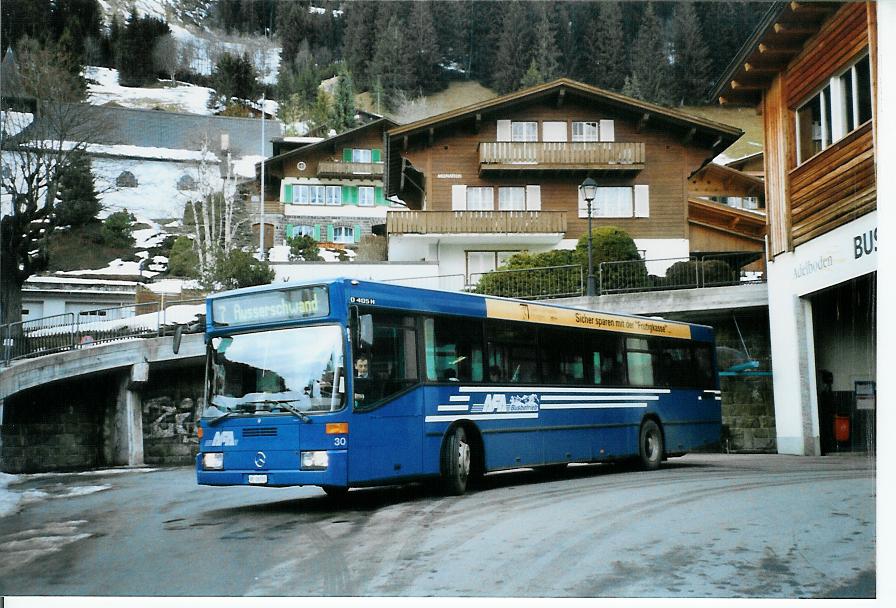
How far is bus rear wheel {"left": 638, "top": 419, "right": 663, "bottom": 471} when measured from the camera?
1534 cm

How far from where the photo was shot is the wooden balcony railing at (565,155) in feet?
57.7

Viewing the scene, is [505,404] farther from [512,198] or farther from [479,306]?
[512,198]

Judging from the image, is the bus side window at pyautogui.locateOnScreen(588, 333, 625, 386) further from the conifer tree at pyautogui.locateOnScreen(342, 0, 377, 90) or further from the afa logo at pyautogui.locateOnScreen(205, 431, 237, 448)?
the afa logo at pyautogui.locateOnScreen(205, 431, 237, 448)

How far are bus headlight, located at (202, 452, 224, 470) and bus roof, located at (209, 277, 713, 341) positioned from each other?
170cm

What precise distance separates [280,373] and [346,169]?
9013 millimetres

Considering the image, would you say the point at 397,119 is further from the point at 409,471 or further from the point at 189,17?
the point at 409,471

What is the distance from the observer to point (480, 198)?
63.4 ft

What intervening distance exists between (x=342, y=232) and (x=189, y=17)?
20.8ft

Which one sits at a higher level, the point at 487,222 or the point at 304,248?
the point at 487,222

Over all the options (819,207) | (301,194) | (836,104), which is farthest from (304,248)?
(836,104)

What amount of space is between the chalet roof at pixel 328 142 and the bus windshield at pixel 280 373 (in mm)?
5982

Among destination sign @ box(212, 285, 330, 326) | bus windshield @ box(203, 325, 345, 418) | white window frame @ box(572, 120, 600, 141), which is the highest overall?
white window frame @ box(572, 120, 600, 141)

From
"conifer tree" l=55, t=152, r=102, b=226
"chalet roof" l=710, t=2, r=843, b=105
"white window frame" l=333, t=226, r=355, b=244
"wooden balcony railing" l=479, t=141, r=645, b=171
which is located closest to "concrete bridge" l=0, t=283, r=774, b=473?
"conifer tree" l=55, t=152, r=102, b=226
